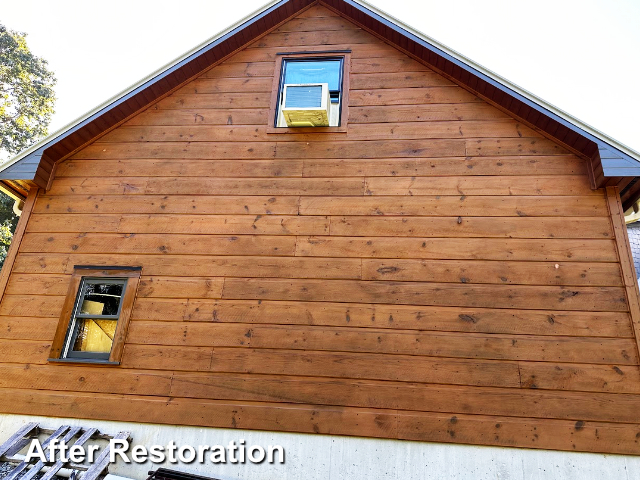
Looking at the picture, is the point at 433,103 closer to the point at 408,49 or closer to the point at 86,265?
the point at 408,49

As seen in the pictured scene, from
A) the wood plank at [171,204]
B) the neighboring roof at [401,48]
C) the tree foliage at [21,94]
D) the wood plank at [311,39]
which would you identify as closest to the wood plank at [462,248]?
the wood plank at [171,204]

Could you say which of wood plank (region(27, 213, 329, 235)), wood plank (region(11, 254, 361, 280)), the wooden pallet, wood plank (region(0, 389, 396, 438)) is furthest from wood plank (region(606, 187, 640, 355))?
the wooden pallet

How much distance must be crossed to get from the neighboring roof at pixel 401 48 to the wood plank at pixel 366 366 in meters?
2.60

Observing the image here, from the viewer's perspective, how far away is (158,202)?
5.65m

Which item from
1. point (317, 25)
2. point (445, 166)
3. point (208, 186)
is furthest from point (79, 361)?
point (317, 25)

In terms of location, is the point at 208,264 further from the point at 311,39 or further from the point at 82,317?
the point at 311,39

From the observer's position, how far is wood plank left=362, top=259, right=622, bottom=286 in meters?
4.64

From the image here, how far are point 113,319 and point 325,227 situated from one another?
2.92 metres

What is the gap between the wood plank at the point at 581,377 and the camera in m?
4.21

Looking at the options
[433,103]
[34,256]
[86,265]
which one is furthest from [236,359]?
[433,103]

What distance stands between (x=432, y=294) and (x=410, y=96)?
2.84m

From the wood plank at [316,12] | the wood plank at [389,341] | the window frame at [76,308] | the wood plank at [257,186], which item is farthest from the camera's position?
the wood plank at [316,12]

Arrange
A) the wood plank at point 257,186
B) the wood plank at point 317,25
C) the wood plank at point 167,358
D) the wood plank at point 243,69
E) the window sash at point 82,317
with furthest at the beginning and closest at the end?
the wood plank at point 317,25
the wood plank at point 243,69
the wood plank at point 257,186
the window sash at point 82,317
the wood plank at point 167,358

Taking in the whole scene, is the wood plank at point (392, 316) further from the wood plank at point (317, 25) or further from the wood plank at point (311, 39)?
the wood plank at point (317, 25)
